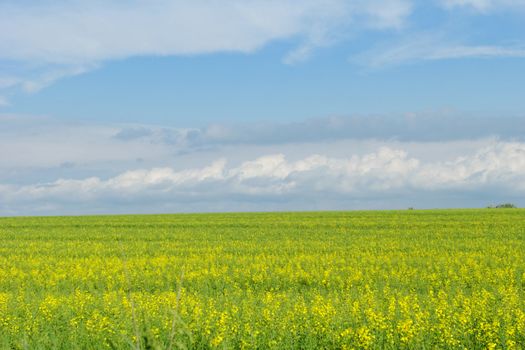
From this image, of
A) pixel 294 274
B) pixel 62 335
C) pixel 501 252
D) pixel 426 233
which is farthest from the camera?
pixel 426 233

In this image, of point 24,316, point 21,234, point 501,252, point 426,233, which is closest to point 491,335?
point 24,316

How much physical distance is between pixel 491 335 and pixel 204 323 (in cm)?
482

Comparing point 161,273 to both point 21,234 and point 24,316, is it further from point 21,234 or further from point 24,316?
point 21,234

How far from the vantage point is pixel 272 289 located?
51.2 ft

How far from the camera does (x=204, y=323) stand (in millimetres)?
10586

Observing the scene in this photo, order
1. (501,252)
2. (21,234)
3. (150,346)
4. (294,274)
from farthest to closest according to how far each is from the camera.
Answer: (21,234), (501,252), (294,274), (150,346)

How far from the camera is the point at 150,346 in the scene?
2.53 metres

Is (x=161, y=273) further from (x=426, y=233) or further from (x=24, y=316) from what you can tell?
(x=426, y=233)

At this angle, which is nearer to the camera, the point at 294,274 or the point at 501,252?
the point at 294,274

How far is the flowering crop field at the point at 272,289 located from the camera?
940 centimetres

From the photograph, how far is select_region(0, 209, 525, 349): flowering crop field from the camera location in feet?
30.8

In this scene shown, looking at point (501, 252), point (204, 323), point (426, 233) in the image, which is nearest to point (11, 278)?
point (204, 323)

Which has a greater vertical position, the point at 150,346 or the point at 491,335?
the point at 150,346

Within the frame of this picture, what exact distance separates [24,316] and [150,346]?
11.3 meters
